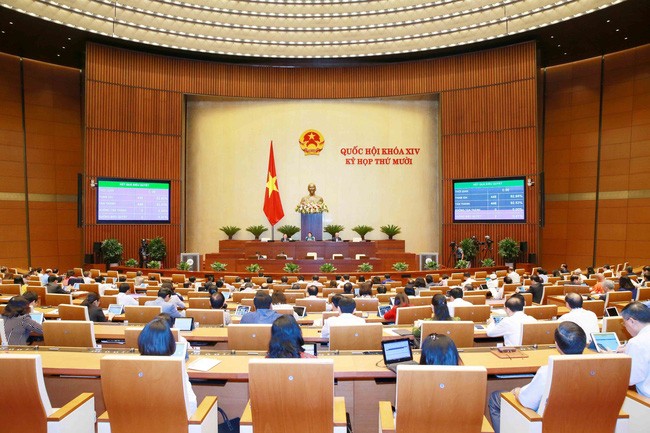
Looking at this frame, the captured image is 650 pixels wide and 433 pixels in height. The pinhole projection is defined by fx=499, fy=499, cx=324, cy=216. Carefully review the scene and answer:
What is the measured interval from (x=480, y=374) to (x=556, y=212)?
16482mm

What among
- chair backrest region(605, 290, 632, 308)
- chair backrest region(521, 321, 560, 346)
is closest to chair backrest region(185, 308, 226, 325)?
chair backrest region(521, 321, 560, 346)

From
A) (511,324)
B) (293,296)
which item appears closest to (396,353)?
(511,324)

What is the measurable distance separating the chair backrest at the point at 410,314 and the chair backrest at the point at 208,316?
71.8 inches

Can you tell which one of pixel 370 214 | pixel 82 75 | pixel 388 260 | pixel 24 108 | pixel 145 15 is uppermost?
pixel 145 15

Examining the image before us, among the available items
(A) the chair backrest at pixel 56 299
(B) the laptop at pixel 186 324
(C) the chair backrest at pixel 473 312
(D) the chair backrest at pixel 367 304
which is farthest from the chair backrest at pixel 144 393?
(A) the chair backrest at pixel 56 299

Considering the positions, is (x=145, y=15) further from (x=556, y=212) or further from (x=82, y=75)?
(x=556, y=212)

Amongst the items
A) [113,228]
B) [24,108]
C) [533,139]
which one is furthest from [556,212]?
[24,108]

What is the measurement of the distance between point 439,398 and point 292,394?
0.70m

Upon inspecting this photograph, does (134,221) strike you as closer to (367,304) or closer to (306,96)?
(306,96)

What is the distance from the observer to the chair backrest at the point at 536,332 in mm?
4070

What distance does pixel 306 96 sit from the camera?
1770cm

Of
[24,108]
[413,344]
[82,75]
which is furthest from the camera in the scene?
[82,75]

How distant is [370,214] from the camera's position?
711 inches

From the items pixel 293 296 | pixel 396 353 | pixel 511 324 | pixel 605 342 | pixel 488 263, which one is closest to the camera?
pixel 396 353
